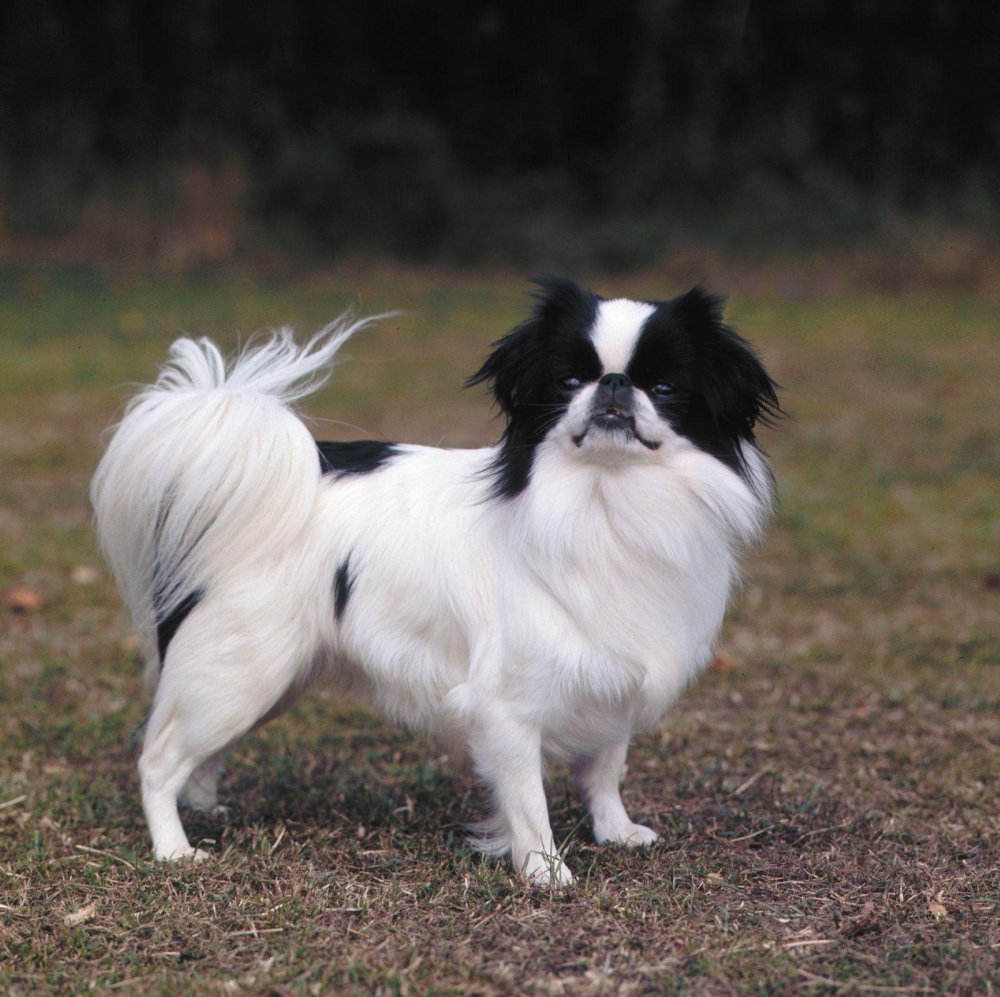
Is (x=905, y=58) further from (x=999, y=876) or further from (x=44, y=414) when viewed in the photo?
(x=999, y=876)

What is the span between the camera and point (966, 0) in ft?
56.7

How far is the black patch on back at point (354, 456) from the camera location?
341cm

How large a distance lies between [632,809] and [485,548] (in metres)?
0.99

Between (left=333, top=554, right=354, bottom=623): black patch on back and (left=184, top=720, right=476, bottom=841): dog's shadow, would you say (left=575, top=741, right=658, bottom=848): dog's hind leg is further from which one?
(left=333, top=554, right=354, bottom=623): black patch on back

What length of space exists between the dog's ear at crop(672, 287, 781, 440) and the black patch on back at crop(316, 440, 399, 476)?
841mm

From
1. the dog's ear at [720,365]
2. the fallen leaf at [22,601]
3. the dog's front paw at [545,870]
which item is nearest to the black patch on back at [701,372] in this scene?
the dog's ear at [720,365]

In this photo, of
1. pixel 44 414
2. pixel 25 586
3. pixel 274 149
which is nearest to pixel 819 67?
pixel 274 149

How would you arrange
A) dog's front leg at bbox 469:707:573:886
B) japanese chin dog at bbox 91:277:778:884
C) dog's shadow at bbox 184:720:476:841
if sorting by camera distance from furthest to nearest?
dog's shadow at bbox 184:720:476:841 → dog's front leg at bbox 469:707:573:886 → japanese chin dog at bbox 91:277:778:884

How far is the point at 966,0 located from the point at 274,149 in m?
8.73

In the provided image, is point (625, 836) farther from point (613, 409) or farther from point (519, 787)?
point (613, 409)

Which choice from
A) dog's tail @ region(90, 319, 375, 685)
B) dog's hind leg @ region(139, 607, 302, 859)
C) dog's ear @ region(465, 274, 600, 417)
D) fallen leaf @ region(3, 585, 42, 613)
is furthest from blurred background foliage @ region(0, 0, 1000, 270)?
dog's ear @ region(465, 274, 600, 417)

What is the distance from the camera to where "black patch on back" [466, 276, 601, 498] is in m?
3.00

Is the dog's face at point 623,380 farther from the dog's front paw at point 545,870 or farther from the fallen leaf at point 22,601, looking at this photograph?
the fallen leaf at point 22,601

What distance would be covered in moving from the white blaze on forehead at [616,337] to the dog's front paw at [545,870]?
110 centimetres
